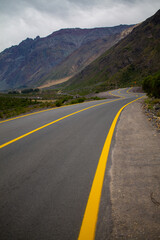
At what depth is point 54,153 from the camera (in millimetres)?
3725

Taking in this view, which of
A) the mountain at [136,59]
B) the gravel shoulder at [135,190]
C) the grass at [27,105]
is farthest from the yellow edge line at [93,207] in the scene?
the mountain at [136,59]

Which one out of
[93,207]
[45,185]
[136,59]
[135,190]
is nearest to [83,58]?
[136,59]

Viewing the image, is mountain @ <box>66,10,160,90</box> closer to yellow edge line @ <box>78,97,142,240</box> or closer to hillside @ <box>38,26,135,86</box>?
yellow edge line @ <box>78,97,142,240</box>

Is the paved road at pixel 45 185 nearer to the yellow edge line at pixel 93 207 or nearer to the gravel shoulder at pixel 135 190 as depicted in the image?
the yellow edge line at pixel 93 207

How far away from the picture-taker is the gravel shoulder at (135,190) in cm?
174

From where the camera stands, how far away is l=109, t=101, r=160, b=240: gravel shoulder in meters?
1.74

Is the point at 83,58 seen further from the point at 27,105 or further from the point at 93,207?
the point at 93,207

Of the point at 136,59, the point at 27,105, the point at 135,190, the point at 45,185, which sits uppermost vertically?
the point at 136,59

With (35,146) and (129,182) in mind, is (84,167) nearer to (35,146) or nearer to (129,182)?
(129,182)

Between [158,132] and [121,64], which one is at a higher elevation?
[121,64]

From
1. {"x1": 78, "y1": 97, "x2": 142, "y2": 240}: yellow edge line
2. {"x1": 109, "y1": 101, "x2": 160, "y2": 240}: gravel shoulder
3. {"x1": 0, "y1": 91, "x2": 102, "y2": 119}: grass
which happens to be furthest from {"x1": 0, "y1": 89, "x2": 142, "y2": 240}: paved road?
{"x1": 0, "y1": 91, "x2": 102, "y2": 119}: grass

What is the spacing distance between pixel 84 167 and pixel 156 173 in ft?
4.09

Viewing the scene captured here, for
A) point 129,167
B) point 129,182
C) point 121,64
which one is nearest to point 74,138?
point 129,167

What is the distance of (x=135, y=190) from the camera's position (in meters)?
2.36
